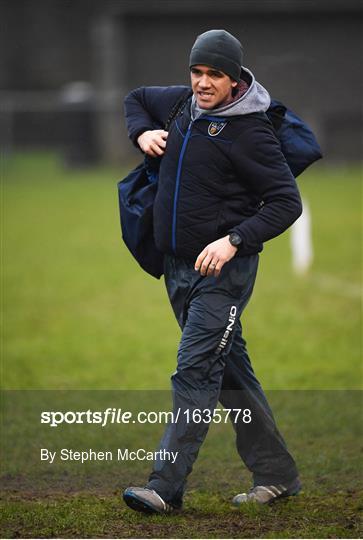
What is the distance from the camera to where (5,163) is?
34281 mm

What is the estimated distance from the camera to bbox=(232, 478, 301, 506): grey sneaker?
18.1ft

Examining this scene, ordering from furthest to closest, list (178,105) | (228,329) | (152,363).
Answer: (152,363)
(178,105)
(228,329)

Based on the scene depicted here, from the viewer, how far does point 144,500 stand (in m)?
5.11

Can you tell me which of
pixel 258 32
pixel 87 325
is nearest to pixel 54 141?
pixel 258 32

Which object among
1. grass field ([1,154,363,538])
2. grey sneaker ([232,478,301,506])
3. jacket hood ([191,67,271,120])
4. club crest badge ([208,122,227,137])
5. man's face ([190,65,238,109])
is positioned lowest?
grass field ([1,154,363,538])

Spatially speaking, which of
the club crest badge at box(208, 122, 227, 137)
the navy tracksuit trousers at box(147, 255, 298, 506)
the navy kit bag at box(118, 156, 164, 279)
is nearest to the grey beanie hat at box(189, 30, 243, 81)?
the club crest badge at box(208, 122, 227, 137)

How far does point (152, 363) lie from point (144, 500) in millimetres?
4721

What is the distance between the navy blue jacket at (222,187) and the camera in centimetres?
505

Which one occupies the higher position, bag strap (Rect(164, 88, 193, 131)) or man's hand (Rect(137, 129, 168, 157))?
bag strap (Rect(164, 88, 193, 131))

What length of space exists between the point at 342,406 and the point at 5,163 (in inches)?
1075

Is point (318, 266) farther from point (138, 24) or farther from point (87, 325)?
point (138, 24)

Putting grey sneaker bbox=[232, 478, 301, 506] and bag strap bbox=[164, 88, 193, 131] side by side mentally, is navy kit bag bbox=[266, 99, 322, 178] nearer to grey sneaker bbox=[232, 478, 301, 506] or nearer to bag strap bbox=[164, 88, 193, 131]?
bag strap bbox=[164, 88, 193, 131]

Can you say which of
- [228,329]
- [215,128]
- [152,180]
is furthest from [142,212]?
[228,329]

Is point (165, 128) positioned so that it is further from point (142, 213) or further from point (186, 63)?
point (186, 63)
